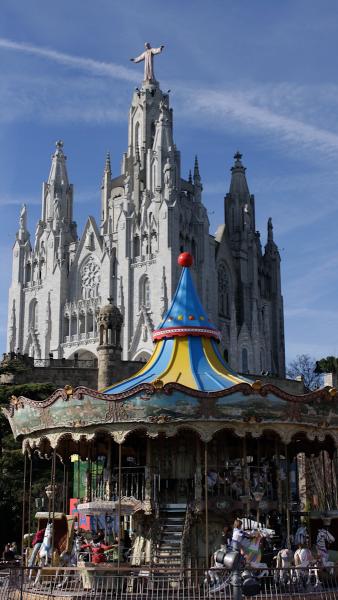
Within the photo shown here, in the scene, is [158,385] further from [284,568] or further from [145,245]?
[145,245]

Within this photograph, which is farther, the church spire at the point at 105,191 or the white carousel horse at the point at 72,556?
the church spire at the point at 105,191

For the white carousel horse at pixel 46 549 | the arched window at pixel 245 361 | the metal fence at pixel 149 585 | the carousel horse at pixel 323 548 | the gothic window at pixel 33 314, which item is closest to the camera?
the metal fence at pixel 149 585

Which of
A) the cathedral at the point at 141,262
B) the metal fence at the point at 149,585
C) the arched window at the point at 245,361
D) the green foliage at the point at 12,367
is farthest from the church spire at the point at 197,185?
the metal fence at the point at 149,585

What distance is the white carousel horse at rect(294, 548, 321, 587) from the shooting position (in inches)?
587

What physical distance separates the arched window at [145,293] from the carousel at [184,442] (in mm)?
38552

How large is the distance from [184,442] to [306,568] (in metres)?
5.56

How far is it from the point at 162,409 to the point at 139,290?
43339mm

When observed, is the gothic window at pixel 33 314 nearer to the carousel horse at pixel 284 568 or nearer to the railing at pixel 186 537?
the railing at pixel 186 537

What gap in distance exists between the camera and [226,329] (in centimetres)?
→ 6569

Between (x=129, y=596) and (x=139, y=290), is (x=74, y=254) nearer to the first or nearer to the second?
(x=139, y=290)

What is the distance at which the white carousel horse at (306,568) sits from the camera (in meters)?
14.9

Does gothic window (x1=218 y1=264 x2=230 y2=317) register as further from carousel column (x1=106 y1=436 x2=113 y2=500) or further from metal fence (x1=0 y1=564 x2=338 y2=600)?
metal fence (x1=0 y1=564 x2=338 y2=600)

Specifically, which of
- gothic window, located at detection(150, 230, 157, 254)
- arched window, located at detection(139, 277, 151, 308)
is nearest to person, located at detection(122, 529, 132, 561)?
arched window, located at detection(139, 277, 151, 308)

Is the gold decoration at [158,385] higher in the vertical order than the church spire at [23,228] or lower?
lower
